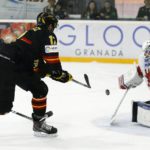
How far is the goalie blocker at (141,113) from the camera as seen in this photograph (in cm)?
461

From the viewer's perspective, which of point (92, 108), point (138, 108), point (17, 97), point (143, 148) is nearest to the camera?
point (143, 148)

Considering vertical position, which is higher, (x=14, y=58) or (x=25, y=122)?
(x=14, y=58)

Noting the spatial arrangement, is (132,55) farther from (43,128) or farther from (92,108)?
(43,128)

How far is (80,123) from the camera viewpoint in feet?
15.8

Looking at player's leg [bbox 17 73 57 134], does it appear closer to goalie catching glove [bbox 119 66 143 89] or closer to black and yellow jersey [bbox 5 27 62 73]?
black and yellow jersey [bbox 5 27 62 73]

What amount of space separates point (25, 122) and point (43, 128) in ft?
1.70

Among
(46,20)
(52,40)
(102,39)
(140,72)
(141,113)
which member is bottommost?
(141,113)

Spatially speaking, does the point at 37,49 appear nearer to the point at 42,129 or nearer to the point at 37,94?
the point at 37,94

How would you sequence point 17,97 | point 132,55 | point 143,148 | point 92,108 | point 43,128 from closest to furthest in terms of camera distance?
point 143,148
point 43,128
point 92,108
point 17,97
point 132,55

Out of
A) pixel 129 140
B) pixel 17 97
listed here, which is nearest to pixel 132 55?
pixel 17 97

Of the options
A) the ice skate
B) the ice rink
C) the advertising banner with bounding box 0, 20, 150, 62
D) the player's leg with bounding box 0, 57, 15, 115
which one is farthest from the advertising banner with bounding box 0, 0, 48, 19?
the player's leg with bounding box 0, 57, 15, 115

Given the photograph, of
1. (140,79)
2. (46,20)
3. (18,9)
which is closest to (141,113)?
(140,79)

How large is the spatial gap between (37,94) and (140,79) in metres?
0.89

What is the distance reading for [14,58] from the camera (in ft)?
13.5
